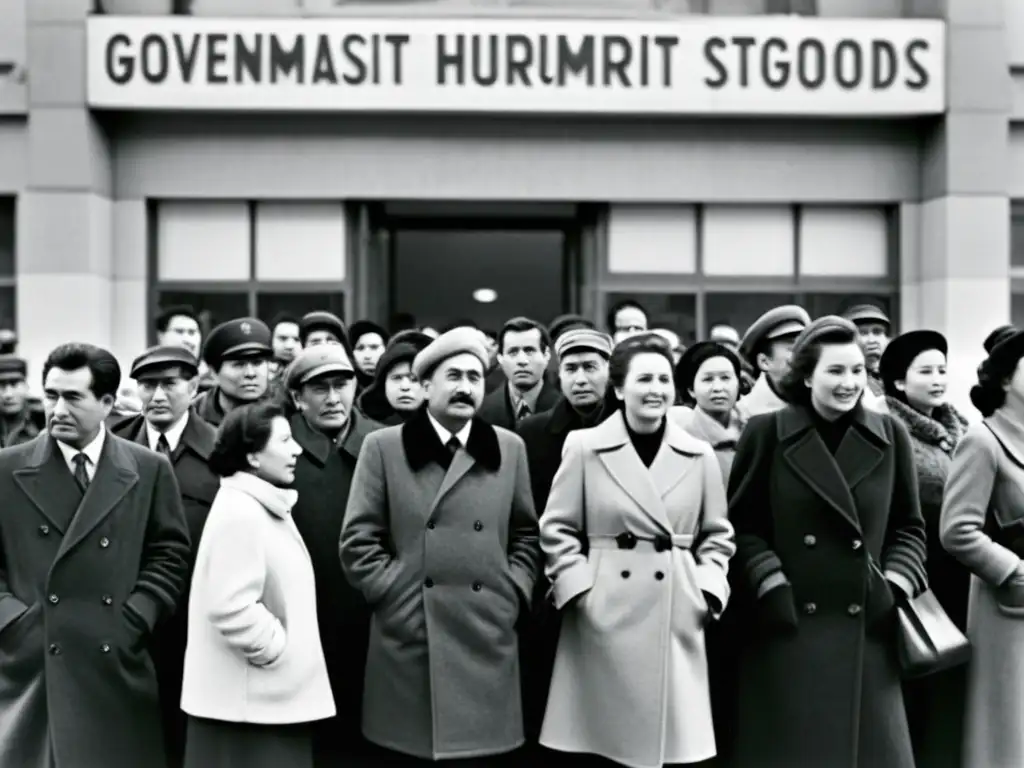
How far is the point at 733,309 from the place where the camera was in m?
15.0

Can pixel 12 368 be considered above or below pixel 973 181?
below

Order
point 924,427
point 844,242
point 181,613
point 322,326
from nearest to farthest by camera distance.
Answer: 1. point 181,613
2. point 924,427
3. point 322,326
4. point 844,242

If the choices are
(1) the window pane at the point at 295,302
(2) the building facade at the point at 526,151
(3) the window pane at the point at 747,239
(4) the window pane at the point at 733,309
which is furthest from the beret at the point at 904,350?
(1) the window pane at the point at 295,302

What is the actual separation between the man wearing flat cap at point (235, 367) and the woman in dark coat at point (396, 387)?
0.67 m

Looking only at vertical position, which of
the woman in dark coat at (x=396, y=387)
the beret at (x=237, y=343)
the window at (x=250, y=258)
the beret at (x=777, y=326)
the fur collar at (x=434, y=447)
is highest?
the window at (x=250, y=258)

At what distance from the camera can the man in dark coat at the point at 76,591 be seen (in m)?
4.53

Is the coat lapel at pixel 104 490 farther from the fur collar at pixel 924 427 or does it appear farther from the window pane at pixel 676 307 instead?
the window pane at pixel 676 307

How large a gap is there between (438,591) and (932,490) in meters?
2.41

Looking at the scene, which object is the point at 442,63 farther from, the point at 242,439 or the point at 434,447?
the point at 242,439

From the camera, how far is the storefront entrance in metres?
15.4

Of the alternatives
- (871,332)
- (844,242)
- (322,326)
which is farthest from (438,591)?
(844,242)

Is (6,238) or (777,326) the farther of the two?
(6,238)

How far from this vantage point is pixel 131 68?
14.1 metres

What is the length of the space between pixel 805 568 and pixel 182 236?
11.8 metres
